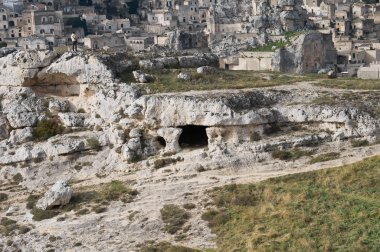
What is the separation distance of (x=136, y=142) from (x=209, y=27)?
184 feet

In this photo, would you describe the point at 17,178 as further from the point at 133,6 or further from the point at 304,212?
the point at 133,6

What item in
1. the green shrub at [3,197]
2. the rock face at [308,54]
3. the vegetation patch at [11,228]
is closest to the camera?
the vegetation patch at [11,228]

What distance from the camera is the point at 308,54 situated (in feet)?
214

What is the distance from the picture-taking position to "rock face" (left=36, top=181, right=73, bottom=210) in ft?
87.6

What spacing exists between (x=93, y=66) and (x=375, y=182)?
48.0 feet

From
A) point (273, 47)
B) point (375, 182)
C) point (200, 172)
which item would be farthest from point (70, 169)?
point (273, 47)

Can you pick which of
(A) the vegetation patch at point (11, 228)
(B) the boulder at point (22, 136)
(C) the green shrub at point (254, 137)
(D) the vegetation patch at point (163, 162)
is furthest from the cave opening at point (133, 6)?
(A) the vegetation patch at point (11, 228)

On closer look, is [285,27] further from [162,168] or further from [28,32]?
[162,168]

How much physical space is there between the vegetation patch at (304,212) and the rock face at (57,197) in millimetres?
5225

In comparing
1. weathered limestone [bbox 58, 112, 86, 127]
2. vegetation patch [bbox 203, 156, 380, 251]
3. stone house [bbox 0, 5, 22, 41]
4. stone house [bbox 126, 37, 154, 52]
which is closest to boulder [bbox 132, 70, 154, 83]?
weathered limestone [bbox 58, 112, 86, 127]

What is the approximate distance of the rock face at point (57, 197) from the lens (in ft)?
87.6

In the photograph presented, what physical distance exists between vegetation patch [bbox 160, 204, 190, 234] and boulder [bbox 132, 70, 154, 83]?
9409 mm

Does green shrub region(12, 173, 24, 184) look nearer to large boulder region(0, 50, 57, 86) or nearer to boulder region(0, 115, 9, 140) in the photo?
boulder region(0, 115, 9, 140)

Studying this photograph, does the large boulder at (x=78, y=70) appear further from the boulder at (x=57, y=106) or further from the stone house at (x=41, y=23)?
the stone house at (x=41, y=23)
